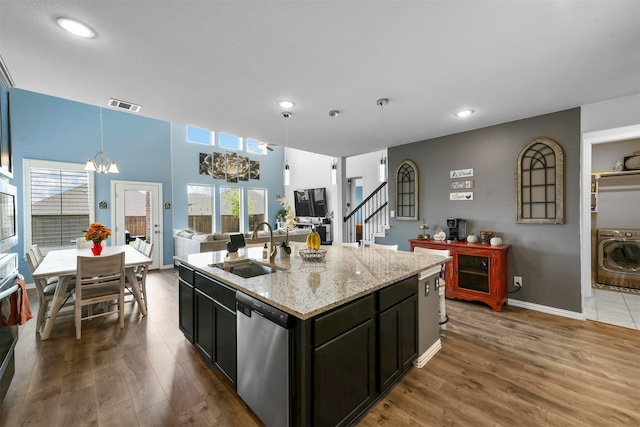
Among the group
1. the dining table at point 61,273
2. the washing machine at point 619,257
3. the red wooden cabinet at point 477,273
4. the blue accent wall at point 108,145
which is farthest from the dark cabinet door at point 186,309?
the washing machine at point 619,257

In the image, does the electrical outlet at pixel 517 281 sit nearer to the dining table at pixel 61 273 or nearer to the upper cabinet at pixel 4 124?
the dining table at pixel 61 273

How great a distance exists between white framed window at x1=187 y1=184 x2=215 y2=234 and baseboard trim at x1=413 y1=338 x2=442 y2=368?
6.75m

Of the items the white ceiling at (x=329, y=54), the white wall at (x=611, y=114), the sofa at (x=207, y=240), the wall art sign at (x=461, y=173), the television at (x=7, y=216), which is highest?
the white ceiling at (x=329, y=54)

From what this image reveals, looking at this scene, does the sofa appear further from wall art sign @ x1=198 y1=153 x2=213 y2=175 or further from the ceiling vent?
the ceiling vent

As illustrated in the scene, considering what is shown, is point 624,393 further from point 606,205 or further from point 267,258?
point 606,205

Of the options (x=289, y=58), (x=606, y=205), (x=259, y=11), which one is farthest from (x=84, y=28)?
(x=606, y=205)

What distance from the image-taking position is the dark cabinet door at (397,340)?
72.4 inches

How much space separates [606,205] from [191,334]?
6333mm

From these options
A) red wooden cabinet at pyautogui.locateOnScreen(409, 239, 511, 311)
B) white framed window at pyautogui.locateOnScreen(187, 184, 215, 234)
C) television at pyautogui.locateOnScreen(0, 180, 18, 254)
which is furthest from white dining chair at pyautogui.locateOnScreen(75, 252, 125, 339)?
white framed window at pyautogui.locateOnScreen(187, 184, 215, 234)

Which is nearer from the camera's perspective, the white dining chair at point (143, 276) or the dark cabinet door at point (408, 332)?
the dark cabinet door at point (408, 332)

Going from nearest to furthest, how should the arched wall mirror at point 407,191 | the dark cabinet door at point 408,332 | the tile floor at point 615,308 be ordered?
the dark cabinet door at point 408,332, the tile floor at point 615,308, the arched wall mirror at point 407,191

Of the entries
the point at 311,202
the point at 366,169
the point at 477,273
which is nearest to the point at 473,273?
the point at 477,273

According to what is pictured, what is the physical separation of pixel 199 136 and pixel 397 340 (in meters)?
7.45

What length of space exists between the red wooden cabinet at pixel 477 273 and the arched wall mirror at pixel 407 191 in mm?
907
